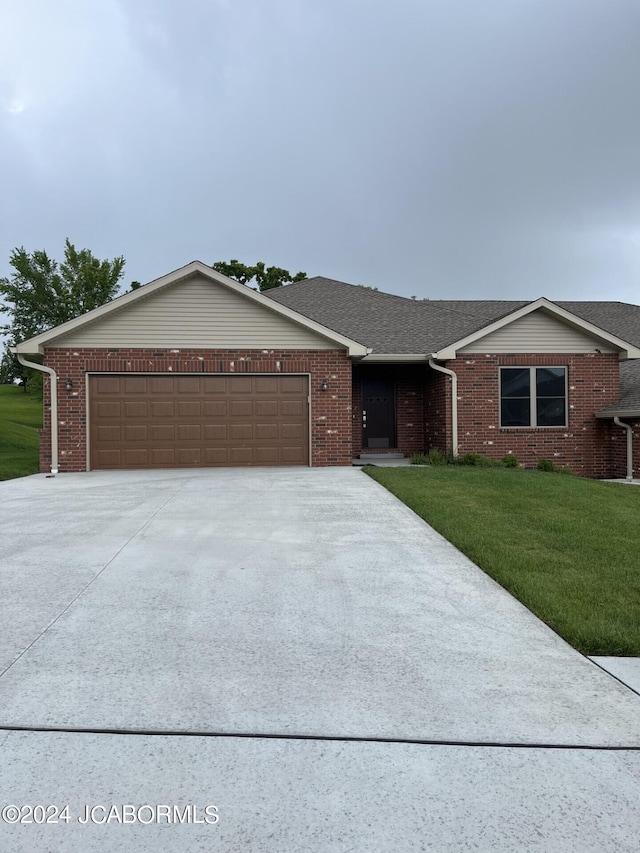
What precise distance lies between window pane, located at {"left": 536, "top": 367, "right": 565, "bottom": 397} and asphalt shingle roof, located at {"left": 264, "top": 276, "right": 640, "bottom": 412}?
1.50m

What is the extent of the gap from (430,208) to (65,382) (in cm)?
2067

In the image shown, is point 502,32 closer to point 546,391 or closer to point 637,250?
point 546,391

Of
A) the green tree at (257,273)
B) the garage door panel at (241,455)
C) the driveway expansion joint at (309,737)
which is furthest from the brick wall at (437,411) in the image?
the green tree at (257,273)

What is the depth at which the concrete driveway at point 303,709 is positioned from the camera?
2273 mm

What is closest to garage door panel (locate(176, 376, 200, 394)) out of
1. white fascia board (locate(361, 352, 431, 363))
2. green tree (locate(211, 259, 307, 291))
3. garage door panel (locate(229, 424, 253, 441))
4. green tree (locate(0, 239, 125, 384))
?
garage door panel (locate(229, 424, 253, 441))

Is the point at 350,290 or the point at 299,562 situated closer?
the point at 299,562

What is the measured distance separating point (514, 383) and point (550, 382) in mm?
981

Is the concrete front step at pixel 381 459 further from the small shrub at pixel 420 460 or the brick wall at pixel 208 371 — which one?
the brick wall at pixel 208 371

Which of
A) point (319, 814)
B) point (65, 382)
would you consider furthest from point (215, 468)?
point (319, 814)

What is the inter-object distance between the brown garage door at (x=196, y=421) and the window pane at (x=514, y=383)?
5.25 meters

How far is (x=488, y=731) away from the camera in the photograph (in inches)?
115

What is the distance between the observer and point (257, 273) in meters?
39.0

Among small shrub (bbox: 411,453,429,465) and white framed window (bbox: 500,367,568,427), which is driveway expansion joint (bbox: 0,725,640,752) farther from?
white framed window (bbox: 500,367,568,427)

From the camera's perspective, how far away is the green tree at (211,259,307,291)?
38.6m
